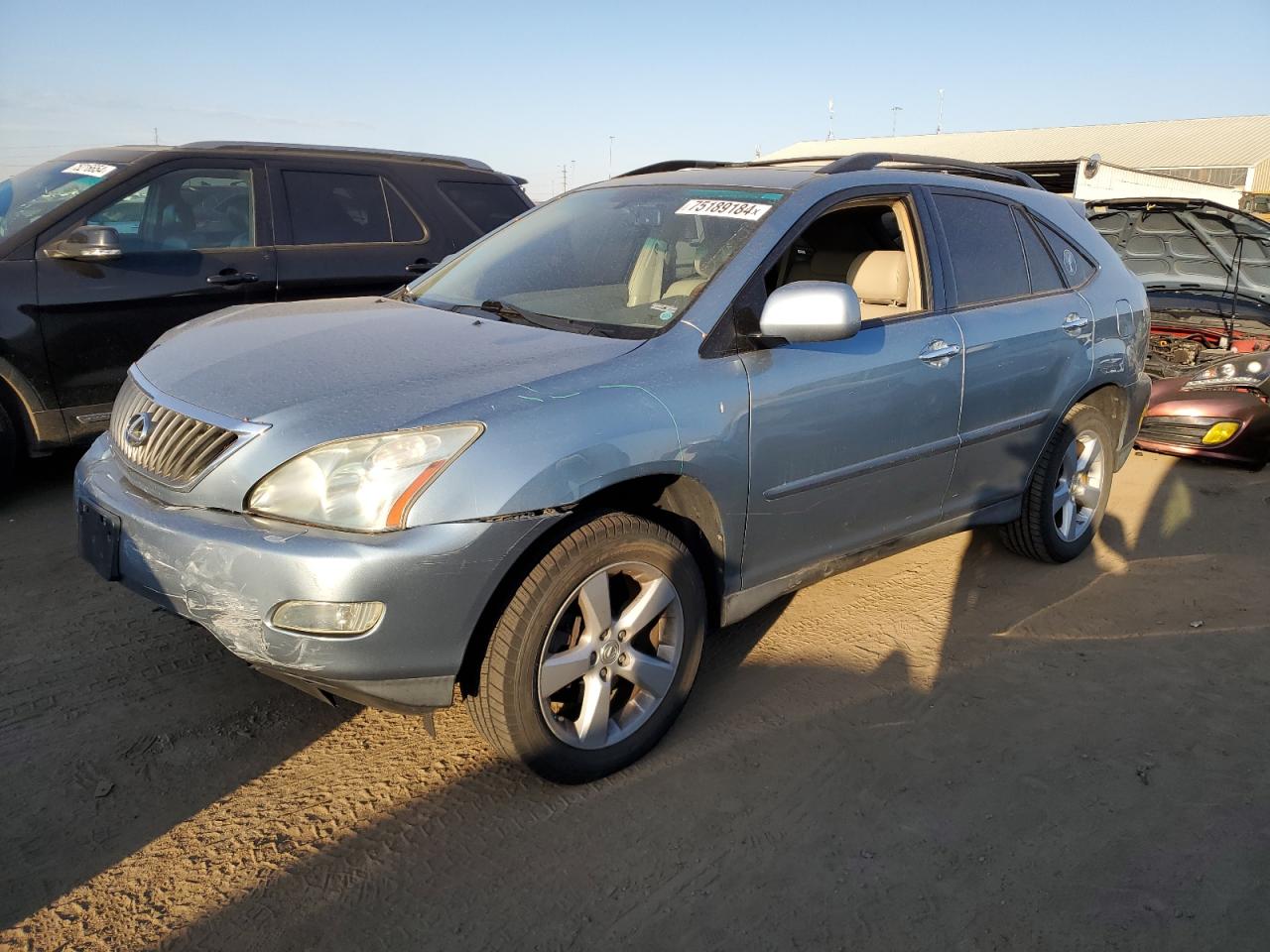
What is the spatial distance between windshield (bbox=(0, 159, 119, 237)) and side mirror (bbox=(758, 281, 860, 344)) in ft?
13.3

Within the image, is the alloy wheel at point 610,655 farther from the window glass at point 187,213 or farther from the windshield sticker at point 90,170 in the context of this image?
the windshield sticker at point 90,170

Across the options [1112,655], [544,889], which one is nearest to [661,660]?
[544,889]

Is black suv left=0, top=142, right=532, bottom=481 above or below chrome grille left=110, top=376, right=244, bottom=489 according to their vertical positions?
above

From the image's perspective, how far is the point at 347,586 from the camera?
7.36ft

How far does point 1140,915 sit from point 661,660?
1362mm

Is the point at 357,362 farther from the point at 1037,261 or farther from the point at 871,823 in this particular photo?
the point at 1037,261

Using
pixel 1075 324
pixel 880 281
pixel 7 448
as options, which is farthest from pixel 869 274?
pixel 7 448

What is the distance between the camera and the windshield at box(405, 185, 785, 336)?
3.13 metres

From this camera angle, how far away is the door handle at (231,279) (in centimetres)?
527

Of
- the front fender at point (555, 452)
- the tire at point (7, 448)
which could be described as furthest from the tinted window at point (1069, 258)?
the tire at point (7, 448)

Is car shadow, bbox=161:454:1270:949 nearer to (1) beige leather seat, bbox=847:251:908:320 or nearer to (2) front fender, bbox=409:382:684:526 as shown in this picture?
(2) front fender, bbox=409:382:684:526

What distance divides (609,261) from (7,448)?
10.9ft

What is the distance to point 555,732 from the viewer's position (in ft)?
8.57

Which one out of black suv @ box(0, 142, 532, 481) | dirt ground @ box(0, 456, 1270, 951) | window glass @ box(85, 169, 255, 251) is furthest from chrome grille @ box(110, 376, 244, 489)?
window glass @ box(85, 169, 255, 251)
